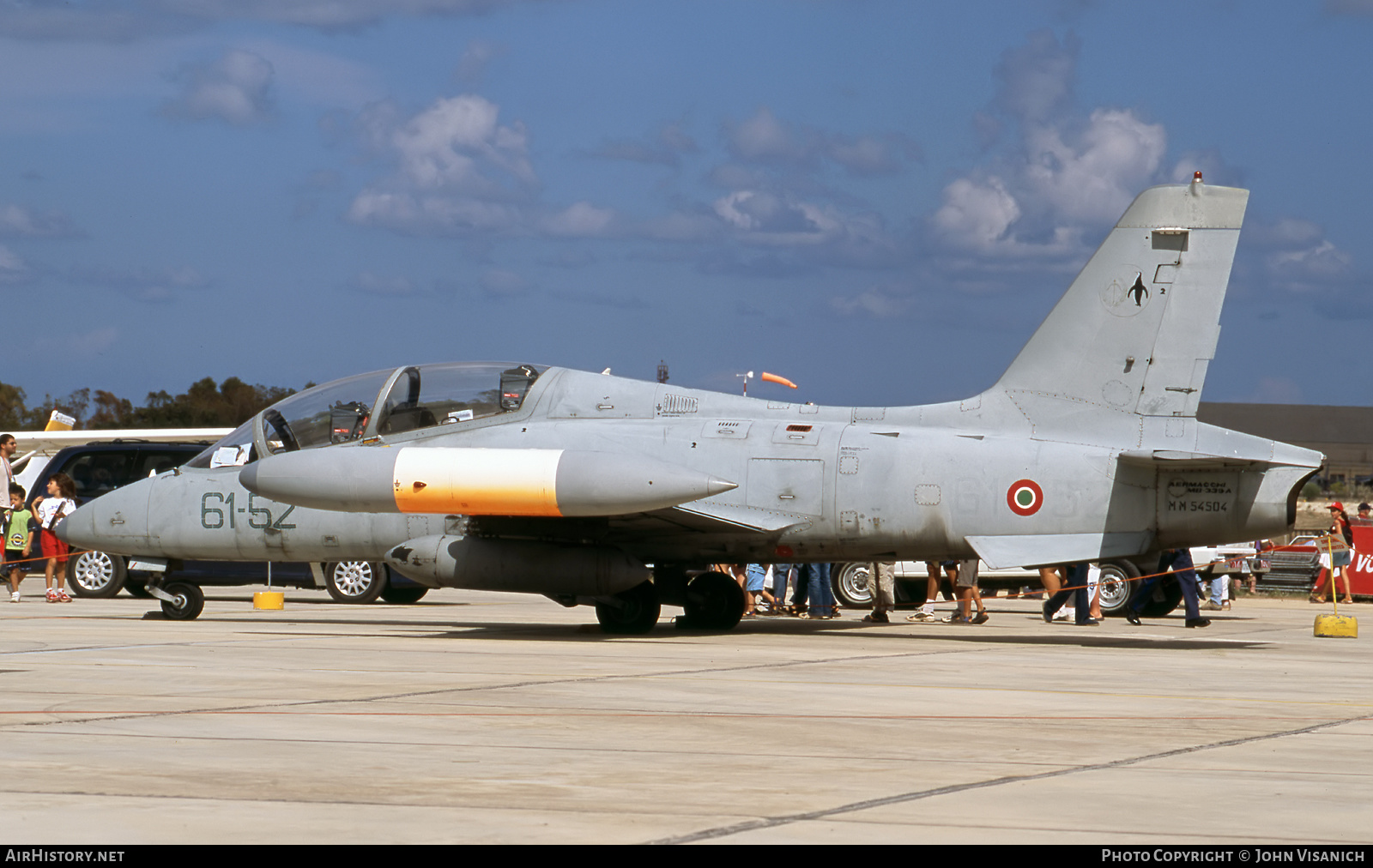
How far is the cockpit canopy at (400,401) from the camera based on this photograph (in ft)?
53.1

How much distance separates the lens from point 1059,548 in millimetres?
14664

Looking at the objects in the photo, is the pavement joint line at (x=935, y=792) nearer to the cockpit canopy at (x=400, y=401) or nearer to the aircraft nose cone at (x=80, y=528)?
the cockpit canopy at (x=400, y=401)

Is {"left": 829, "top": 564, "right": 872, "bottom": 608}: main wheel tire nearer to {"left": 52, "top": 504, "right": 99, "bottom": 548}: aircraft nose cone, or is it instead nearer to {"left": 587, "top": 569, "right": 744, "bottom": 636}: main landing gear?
{"left": 587, "top": 569, "right": 744, "bottom": 636}: main landing gear

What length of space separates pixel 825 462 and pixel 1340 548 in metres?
15.3

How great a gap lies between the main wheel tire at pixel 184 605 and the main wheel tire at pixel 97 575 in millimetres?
5930

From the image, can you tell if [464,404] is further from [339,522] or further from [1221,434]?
[1221,434]

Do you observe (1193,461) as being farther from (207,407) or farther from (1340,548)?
(207,407)

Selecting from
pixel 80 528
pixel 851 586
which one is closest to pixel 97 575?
pixel 80 528

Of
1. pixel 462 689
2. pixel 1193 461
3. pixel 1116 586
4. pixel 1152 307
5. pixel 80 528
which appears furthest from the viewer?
pixel 1116 586

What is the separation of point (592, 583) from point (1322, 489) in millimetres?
115519

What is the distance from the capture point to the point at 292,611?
68.1 feet

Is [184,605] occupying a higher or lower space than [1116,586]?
lower

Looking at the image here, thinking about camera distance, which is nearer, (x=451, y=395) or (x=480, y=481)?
(x=480, y=481)

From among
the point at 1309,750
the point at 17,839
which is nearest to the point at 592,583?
the point at 1309,750
